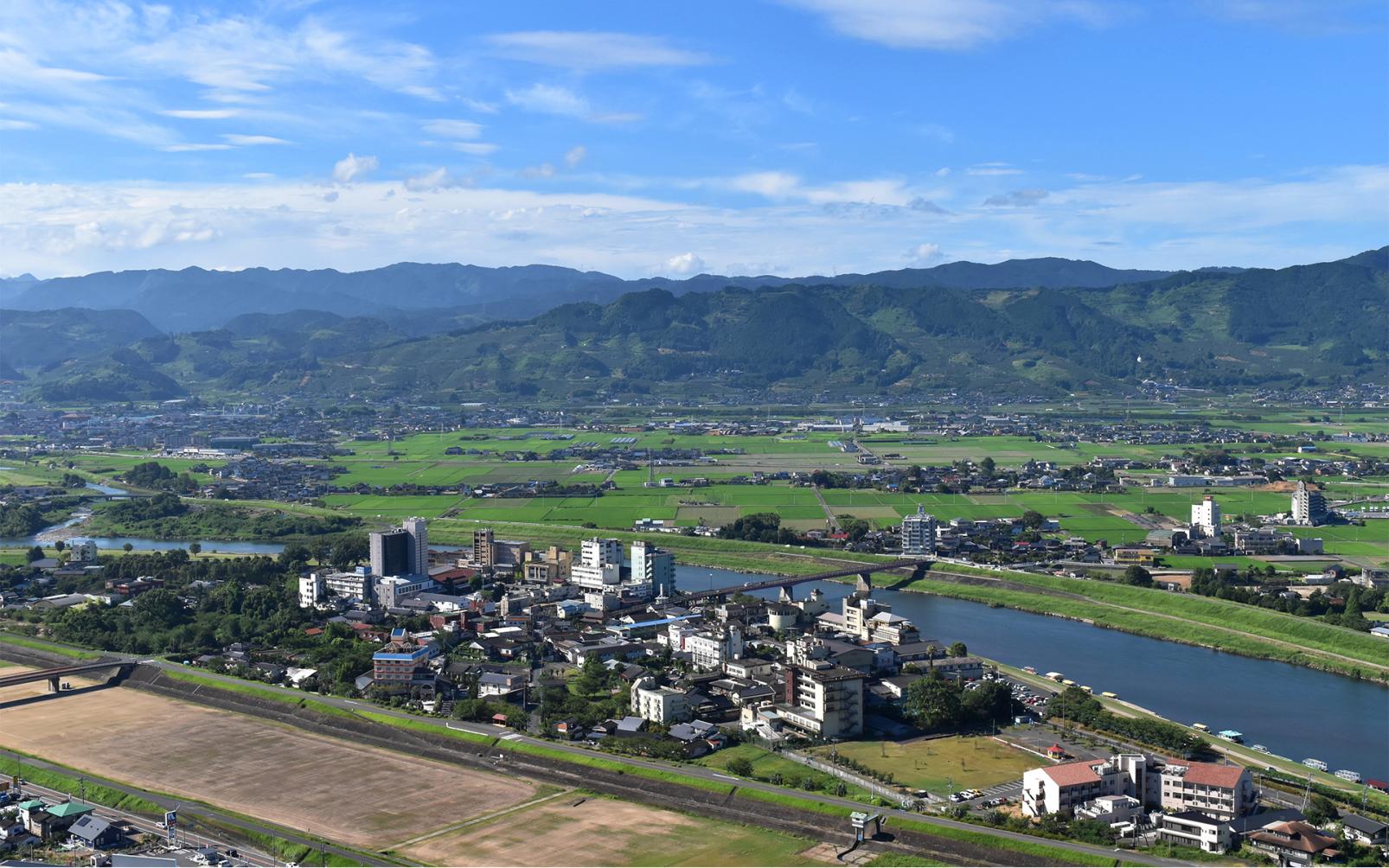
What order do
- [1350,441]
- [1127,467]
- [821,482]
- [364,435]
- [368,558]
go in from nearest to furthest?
[368,558], [821,482], [1127,467], [1350,441], [364,435]

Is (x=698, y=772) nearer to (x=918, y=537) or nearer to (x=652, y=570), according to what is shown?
(x=652, y=570)

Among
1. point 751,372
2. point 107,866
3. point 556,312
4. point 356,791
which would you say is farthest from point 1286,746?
point 556,312

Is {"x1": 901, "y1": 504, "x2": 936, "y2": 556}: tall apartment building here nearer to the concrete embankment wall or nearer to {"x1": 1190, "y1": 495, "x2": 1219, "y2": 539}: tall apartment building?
{"x1": 1190, "y1": 495, "x2": 1219, "y2": 539}: tall apartment building

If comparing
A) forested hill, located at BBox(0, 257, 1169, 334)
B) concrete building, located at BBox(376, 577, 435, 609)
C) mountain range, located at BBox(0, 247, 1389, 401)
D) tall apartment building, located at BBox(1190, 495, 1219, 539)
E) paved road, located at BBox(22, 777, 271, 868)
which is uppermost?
forested hill, located at BBox(0, 257, 1169, 334)

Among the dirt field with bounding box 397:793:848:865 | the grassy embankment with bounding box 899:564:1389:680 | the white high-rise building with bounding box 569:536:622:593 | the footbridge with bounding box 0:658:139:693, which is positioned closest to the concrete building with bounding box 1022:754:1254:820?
the dirt field with bounding box 397:793:848:865

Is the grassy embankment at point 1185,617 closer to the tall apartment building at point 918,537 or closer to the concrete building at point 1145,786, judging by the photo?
the tall apartment building at point 918,537

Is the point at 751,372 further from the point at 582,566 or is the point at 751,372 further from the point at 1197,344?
the point at 582,566
